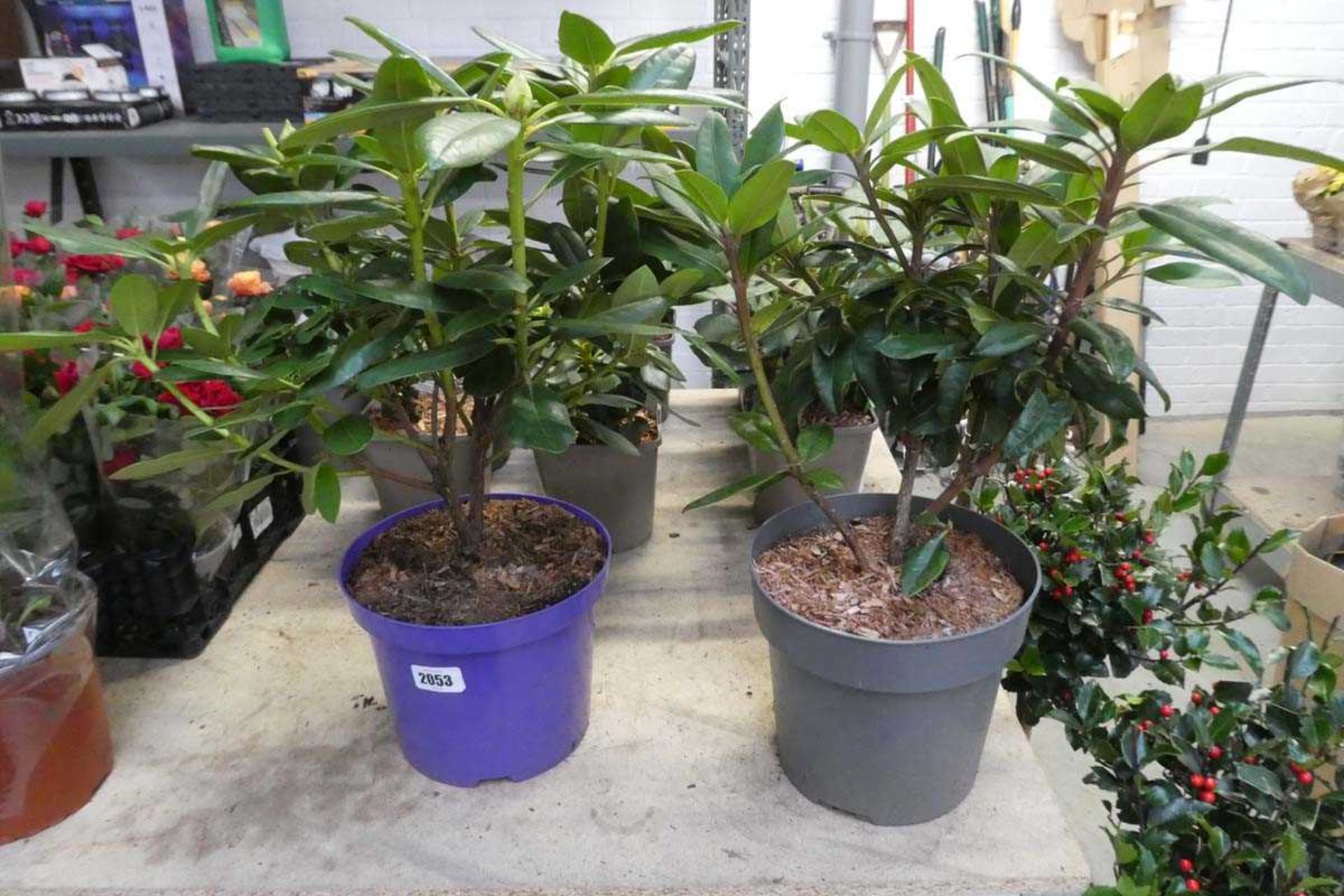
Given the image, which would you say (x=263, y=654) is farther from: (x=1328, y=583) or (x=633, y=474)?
(x=1328, y=583)

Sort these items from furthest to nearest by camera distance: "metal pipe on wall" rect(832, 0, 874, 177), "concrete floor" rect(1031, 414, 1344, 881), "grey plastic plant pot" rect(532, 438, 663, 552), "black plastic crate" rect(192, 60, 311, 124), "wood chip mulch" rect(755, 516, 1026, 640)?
"metal pipe on wall" rect(832, 0, 874, 177) < "black plastic crate" rect(192, 60, 311, 124) < "concrete floor" rect(1031, 414, 1344, 881) < "grey plastic plant pot" rect(532, 438, 663, 552) < "wood chip mulch" rect(755, 516, 1026, 640)

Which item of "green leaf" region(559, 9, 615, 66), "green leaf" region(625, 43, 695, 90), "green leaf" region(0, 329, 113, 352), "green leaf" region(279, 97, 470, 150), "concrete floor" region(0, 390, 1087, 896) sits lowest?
"concrete floor" region(0, 390, 1087, 896)

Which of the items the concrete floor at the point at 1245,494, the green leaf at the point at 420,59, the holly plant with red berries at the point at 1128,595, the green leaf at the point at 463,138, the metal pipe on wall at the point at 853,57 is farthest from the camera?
the metal pipe on wall at the point at 853,57

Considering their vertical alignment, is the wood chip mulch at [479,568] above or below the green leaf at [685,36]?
below

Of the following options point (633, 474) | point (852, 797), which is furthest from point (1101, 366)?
point (633, 474)

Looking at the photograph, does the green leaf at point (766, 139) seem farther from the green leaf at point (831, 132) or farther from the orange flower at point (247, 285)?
the orange flower at point (247, 285)

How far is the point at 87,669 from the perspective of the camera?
821 mm

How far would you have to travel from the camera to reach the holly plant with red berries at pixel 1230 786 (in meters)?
0.74

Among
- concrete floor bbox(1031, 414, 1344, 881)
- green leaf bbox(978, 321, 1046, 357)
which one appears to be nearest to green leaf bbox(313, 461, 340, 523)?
green leaf bbox(978, 321, 1046, 357)

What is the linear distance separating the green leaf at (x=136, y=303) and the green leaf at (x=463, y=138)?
35 centimetres

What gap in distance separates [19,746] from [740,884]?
2.09 ft

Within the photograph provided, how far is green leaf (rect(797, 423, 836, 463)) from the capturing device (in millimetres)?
829

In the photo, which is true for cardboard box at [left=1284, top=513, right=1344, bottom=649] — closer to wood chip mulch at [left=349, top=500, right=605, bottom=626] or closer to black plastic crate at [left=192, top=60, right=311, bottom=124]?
wood chip mulch at [left=349, top=500, right=605, bottom=626]

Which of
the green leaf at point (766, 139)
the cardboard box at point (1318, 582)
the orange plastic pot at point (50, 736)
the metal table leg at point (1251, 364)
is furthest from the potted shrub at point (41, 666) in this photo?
the metal table leg at point (1251, 364)
